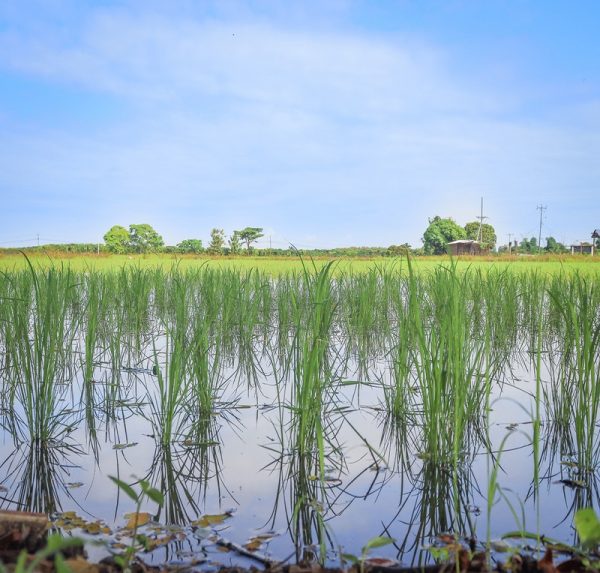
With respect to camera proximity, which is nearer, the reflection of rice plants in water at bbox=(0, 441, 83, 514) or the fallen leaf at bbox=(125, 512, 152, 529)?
the fallen leaf at bbox=(125, 512, 152, 529)

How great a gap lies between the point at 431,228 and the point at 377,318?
199ft

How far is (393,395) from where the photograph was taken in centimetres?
311

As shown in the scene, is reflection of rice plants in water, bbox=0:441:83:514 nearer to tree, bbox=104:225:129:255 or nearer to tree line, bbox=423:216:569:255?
tree, bbox=104:225:129:255

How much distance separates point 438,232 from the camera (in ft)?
207

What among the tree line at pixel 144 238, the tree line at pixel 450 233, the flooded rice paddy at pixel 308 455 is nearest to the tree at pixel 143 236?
the tree line at pixel 144 238

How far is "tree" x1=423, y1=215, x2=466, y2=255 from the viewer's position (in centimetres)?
6272

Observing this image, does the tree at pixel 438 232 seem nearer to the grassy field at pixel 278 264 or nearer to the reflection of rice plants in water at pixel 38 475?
the grassy field at pixel 278 264

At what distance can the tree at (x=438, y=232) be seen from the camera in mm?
62719

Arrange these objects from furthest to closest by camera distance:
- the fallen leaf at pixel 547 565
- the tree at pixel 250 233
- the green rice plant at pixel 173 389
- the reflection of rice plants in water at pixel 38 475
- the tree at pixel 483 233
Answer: the tree at pixel 483 233 < the tree at pixel 250 233 < the green rice plant at pixel 173 389 < the reflection of rice plants in water at pixel 38 475 < the fallen leaf at pixel 547 565

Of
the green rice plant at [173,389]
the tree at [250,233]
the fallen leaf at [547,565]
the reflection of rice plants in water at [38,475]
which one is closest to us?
the fallen leaf at [547,565]

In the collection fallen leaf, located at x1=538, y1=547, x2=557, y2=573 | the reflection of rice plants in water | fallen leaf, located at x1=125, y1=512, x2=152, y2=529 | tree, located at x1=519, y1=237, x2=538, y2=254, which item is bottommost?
the reflection of rice plants in water

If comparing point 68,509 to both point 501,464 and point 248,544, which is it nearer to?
point 248,544

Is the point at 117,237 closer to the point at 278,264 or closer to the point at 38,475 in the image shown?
the point at 278,264

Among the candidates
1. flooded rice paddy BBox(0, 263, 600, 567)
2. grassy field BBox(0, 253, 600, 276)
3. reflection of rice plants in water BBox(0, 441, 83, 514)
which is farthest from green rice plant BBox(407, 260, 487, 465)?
grassy field BBox(0, 253, 600, 276)
